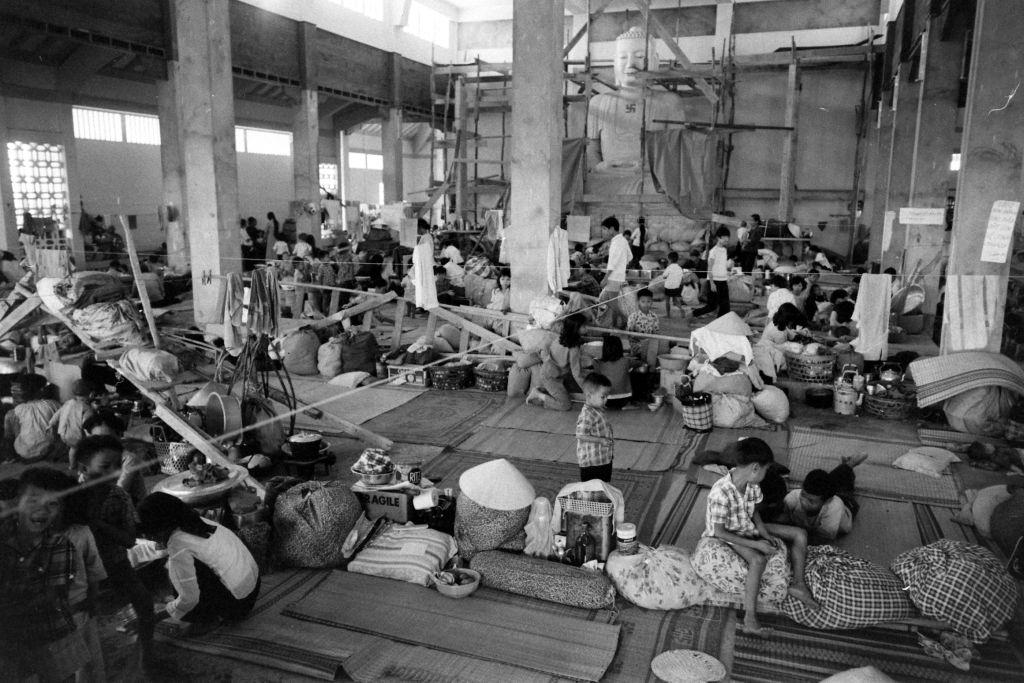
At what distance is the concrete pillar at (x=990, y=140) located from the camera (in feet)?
25.3

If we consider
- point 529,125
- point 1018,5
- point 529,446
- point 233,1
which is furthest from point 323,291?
point 1018,5

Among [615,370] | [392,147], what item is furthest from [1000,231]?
[392,147]

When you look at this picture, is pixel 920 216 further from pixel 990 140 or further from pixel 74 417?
pixel 74 417

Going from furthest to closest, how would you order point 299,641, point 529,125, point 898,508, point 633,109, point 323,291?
point 633,109 → point 323,291 → point 529,125 → point 898,508 → point 299,641

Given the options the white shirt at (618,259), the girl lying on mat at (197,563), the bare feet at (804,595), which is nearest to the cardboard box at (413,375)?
the white shirt at (618,259)

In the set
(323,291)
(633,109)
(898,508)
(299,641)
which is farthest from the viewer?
(633,109)

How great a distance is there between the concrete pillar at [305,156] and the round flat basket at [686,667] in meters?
18.4

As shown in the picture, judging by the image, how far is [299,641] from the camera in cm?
416

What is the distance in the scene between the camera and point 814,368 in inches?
356

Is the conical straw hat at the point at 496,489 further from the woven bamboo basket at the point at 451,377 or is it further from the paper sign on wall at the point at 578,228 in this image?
the paper sign on wall at the point at 578,228

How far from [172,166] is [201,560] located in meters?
15.2

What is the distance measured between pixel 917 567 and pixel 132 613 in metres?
4.28

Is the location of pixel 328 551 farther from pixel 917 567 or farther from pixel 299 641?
pixel 917 567

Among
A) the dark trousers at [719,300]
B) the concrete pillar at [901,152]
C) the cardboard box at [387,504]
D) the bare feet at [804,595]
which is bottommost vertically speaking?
the bare feet at [804,595]
